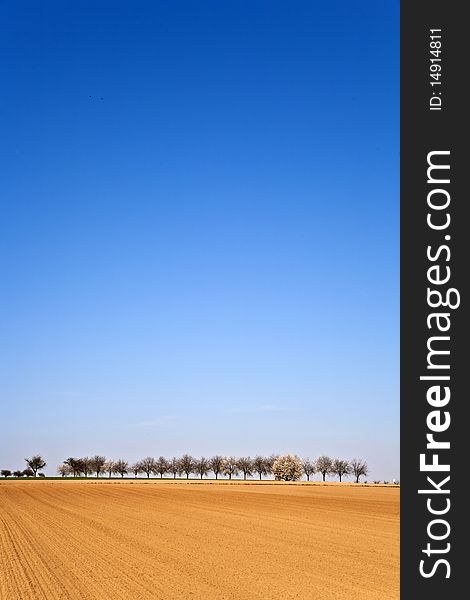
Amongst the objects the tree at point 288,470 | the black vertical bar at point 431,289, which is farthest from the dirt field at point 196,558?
the tree at point 288,470

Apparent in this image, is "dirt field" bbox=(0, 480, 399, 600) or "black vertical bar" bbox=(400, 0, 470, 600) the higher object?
"black vertical bar" bbox=(400, 0, 470, 600)

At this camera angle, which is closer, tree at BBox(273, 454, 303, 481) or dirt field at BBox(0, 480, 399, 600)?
dirt field at BBox(0, 480, 399, 600)

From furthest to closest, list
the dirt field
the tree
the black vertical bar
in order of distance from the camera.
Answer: the tree < the dirt field < the black vertical bar

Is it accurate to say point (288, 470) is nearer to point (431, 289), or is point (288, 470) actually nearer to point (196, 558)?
point (196, 558)

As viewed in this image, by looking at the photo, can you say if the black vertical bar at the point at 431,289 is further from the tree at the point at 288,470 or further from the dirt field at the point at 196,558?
the tree at the point at 288,470

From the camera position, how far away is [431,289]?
1194 centimetres

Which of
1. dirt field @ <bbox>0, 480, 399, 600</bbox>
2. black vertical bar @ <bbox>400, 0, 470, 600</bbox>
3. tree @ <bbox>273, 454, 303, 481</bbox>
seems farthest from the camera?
tree @ <bbox>273, 454, 303, 481</bbox>

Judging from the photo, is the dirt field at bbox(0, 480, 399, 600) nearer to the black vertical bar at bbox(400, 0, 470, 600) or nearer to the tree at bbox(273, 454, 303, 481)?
the black vertical bar at bbox(400, 0, 470, 600)

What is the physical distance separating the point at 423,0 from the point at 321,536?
2763cm

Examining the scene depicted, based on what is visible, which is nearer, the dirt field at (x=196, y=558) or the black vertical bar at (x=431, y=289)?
the black vertical bar at (x=431, y=289)

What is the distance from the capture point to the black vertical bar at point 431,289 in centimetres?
1161

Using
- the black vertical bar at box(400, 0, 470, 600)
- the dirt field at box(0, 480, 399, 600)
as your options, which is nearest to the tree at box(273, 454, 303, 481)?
the dirt field at box(0, 480, 399, 600)

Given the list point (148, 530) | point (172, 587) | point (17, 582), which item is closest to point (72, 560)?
point (17, 582)

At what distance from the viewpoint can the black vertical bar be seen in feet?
38.1
